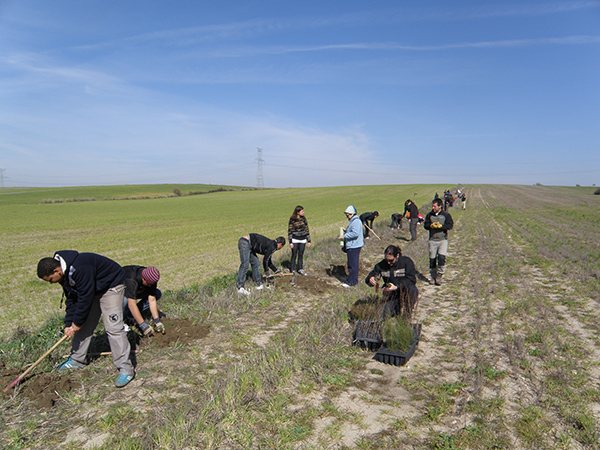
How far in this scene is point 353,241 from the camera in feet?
29.6

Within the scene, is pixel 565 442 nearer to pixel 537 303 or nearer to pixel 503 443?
pixel 503 443

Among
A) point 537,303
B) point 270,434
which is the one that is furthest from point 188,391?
point 537,303

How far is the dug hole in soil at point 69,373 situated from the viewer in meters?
4.34

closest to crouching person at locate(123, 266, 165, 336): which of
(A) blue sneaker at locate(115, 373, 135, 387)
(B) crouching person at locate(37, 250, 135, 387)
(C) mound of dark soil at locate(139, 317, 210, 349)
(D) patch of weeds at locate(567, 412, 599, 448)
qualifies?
(C) mound of dark soil at locate(139, 317, 210, 349)

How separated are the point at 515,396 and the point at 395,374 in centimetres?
140

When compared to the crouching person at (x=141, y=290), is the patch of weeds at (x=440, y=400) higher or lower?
lower

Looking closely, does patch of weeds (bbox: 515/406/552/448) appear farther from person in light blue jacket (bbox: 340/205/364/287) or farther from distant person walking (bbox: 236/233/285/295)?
distant person walking (bbox: 236/233/285/295)

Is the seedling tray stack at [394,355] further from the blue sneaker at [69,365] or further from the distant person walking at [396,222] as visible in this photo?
the distant person walking at [396,222]

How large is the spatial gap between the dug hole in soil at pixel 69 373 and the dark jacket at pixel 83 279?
73 cm

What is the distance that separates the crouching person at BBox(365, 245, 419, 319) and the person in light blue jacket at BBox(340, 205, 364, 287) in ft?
8.26

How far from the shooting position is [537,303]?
7523 mm

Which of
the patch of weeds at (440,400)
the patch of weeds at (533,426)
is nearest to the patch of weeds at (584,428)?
the patch of weeds at (533,426)

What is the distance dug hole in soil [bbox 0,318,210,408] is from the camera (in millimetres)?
4340

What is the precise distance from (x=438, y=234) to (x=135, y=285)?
729cm
